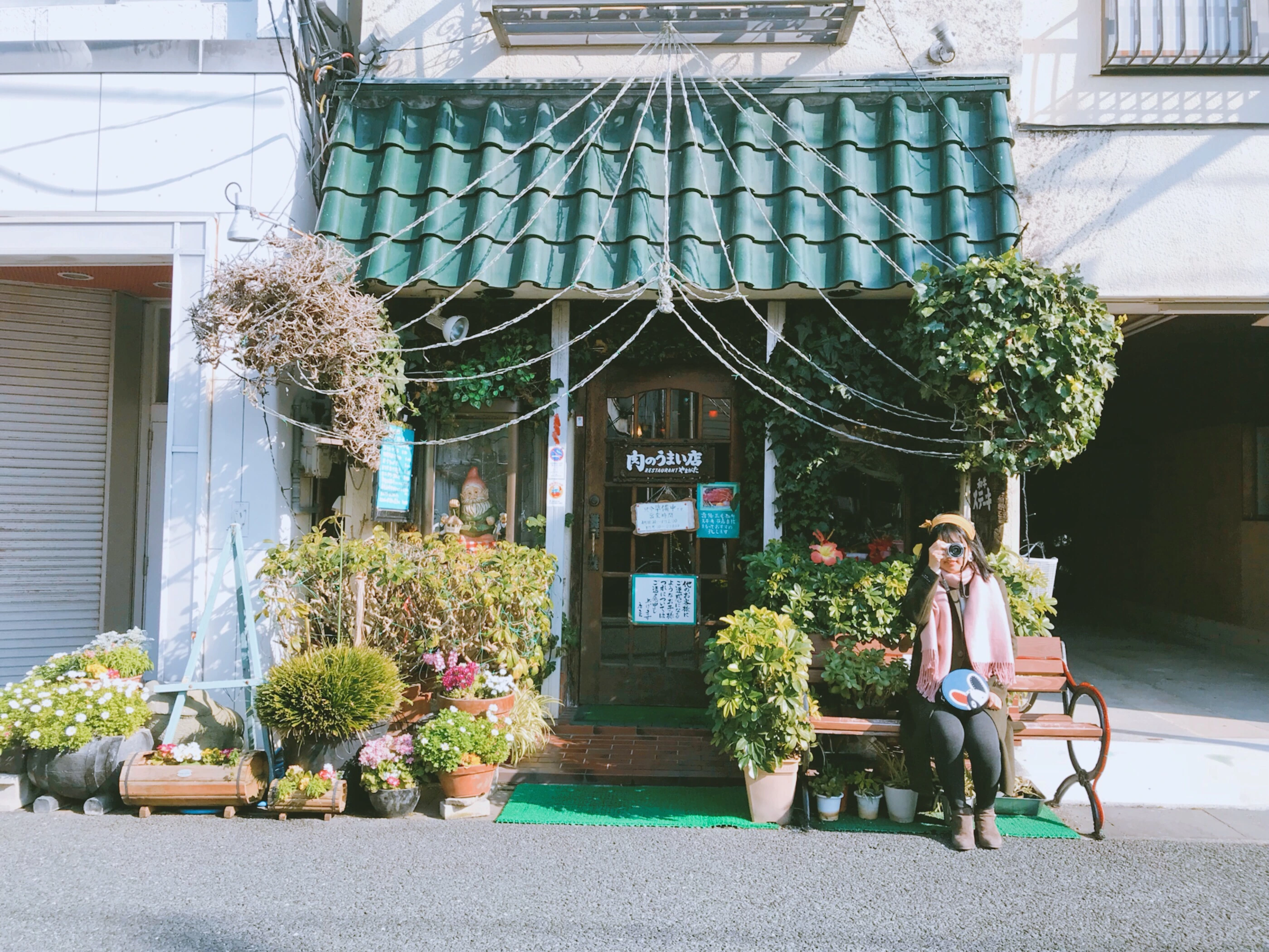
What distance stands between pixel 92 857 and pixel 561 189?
204 inches

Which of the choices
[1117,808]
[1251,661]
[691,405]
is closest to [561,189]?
[691,405]

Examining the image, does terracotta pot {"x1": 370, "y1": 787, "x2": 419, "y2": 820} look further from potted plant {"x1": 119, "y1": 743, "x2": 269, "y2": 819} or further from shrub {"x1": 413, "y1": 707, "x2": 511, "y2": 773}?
potted plant {"x1": 119, "y1": 743, "x2": 269, "y2": 819}

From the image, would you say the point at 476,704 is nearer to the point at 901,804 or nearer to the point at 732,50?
the point at 901,804

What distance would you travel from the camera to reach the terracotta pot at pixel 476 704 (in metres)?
5.23

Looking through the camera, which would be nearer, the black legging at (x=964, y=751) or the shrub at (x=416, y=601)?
the black legging at (x=964, y=751)

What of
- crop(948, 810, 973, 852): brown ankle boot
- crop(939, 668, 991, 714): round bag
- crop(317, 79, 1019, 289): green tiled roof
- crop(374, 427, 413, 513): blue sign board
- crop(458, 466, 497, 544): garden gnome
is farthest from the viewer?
crop(458, 466, 497, 544): garden gnome

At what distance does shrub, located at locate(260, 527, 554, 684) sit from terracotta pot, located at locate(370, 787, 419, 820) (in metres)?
0.95

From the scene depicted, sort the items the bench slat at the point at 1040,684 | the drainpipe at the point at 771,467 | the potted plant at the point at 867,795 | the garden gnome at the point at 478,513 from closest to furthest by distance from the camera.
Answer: the potted plant at the point at 867,795 < the bench slat at the point at 1040,684 < the drainpipe at the point at 771,467 < the garden gnome at the point at 478,513

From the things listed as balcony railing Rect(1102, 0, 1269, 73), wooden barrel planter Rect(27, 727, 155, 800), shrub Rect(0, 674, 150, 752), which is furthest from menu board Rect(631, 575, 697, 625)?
balcony railing Rect(1102, 0, 1269, 73)

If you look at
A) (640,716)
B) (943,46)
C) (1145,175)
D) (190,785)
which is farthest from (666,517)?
(1145,175)

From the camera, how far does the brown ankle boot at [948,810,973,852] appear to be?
14.8 feet

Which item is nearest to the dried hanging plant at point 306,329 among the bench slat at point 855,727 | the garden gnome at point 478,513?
the garden gnome at point 478,513

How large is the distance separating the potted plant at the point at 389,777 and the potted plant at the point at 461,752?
89 millimetres

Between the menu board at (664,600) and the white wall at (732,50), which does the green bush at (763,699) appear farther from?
the white wall at (732,50)
